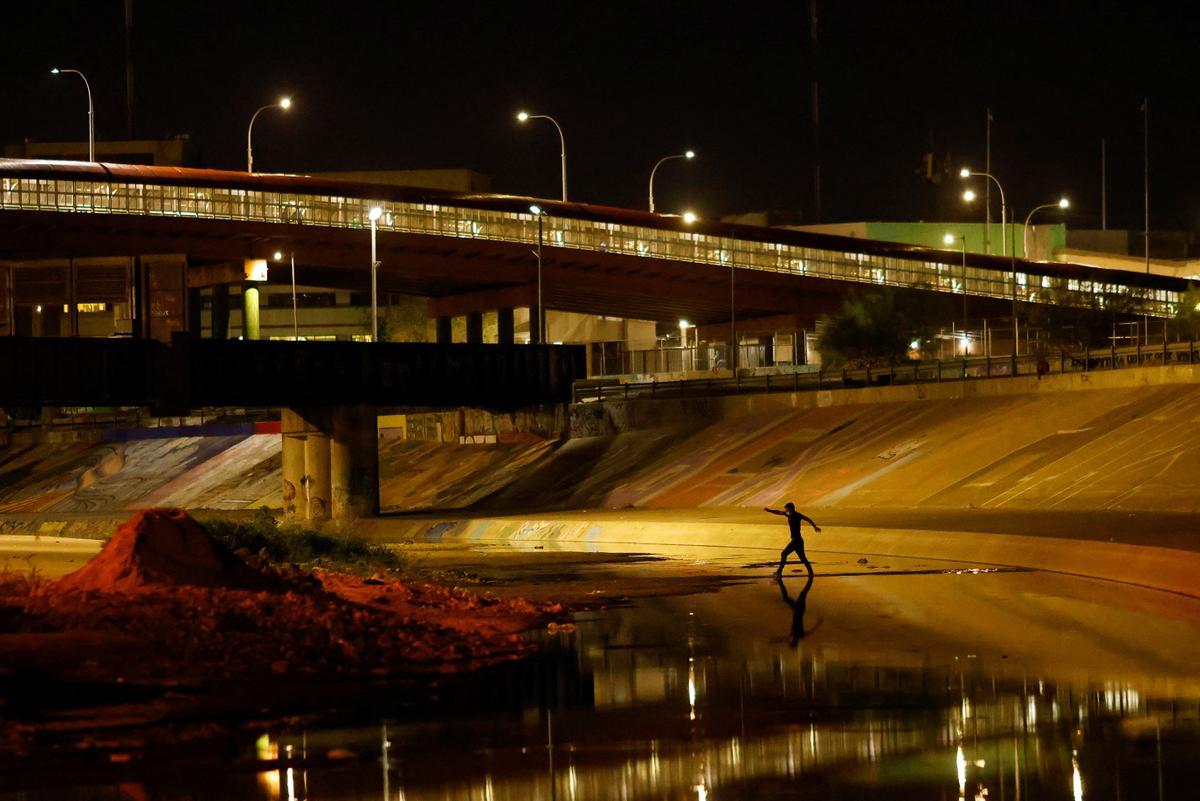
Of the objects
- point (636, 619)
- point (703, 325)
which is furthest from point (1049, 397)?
point (703, 325)

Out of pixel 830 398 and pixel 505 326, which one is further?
pixel 505 326

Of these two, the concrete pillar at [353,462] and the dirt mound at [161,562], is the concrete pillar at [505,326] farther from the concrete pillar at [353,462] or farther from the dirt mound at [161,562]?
the dirt mound at [161,562]

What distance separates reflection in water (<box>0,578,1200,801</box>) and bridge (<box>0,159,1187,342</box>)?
199 feet

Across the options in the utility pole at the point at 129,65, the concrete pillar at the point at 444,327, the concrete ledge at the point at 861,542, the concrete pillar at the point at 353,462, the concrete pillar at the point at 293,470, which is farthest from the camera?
the utility pole at the point at 129,65

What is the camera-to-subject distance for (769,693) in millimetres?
16250

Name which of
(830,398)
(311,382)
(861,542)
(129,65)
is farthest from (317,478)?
(129,65)

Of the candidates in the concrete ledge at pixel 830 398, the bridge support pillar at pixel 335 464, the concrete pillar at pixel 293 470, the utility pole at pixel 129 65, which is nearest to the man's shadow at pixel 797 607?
the concrete ledge at pixel 830 398

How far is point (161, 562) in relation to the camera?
22.3 m

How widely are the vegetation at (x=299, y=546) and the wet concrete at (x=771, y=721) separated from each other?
37.7 ft

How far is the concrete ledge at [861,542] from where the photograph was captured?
2702 centimetres

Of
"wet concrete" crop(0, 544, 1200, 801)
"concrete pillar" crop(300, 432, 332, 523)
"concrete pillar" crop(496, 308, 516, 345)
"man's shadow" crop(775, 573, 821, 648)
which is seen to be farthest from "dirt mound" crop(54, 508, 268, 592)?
"concrete pillar" crop(496, 308, 516, 345)

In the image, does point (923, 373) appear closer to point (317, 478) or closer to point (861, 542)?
point (317, 478)

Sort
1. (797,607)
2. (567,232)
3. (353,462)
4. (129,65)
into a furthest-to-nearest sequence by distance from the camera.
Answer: (129,65) → (567,232) → (353,462) → (797,607)

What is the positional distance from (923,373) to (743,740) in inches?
2092
